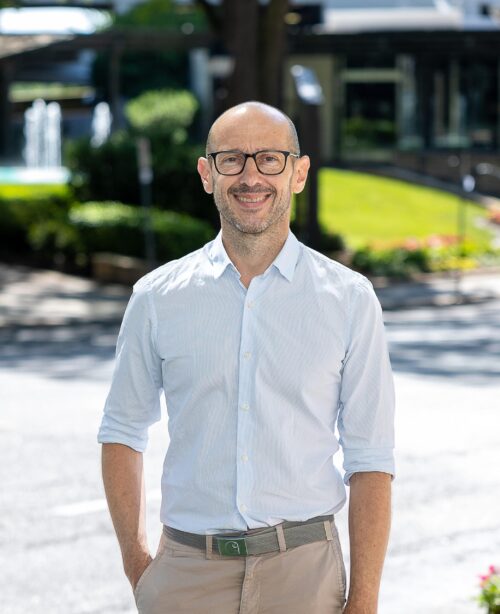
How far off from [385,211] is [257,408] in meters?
32.9

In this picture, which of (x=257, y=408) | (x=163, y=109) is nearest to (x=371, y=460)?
(x=257, y=408)

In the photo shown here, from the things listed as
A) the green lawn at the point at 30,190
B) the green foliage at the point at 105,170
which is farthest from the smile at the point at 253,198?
the green lawn at the point at 30,190

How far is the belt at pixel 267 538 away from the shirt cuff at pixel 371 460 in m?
0.14

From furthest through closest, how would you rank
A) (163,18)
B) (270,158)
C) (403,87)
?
(163,18), (403,87), (270,158)

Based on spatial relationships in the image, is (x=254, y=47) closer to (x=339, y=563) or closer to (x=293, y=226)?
(x=293, y=226)

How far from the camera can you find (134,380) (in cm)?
355

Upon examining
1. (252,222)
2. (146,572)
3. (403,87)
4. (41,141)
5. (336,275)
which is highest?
(252,222)

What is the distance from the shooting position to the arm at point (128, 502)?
350 cm

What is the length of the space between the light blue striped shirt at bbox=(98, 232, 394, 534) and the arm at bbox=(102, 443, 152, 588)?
0.08 m

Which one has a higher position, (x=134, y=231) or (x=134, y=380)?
(x=134, y=380)

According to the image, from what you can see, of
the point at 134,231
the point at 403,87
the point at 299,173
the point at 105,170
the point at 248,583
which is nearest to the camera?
the point at 248,583

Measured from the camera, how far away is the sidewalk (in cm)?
2177

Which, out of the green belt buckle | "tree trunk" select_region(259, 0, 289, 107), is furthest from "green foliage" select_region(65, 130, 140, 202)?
Answer: the green belt buckle

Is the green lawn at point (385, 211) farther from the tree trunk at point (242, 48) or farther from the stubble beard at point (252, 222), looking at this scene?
the stubble beard at point (252, 222)
